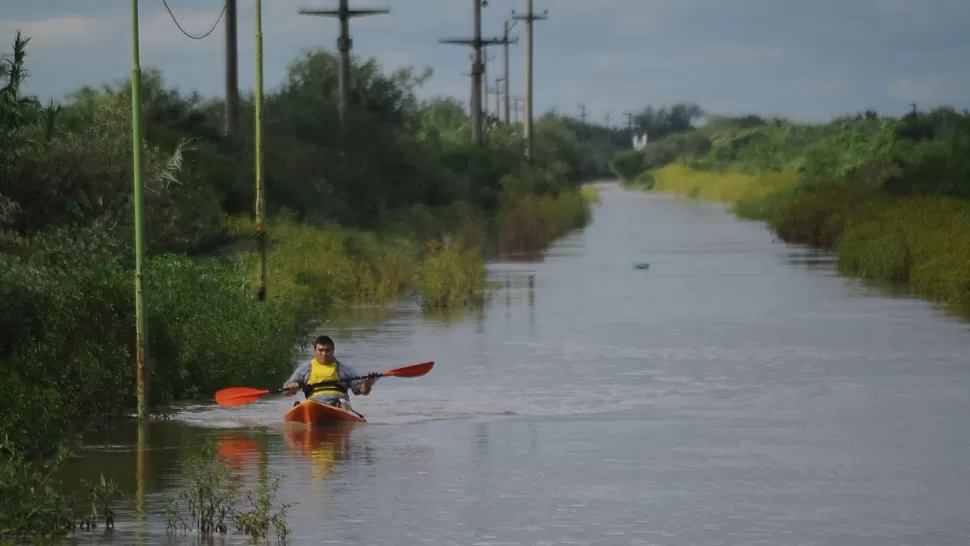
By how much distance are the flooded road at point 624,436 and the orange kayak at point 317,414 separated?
334 millimetres

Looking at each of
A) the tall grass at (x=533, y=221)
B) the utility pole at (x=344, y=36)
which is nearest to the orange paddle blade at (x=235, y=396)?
the utility pole at (x=344, y=36)

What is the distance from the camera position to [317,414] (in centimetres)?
2184

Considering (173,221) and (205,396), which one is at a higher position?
(173,221)

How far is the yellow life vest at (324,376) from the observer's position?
72.9ft

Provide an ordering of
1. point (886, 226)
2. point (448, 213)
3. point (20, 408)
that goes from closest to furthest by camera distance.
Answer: point (20, 408)
point (886, 226)
point (448, 213)

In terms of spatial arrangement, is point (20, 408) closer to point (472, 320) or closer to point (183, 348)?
point (183, 348)

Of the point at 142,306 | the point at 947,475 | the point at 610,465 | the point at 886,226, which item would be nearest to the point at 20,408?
the point at 142,306

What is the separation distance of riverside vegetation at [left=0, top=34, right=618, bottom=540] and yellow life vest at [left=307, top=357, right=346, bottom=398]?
1.90 metres

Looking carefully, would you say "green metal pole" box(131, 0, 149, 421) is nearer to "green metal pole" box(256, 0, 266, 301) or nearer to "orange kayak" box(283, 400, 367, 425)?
"orange kayak" box(283, 400, 367, 425)

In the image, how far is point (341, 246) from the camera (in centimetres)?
4278

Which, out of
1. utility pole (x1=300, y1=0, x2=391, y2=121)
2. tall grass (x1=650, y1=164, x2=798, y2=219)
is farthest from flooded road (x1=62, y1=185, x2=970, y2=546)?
tall grass (x1=650, y1=164, x2=798, y2=219)

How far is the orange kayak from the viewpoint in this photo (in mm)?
21719

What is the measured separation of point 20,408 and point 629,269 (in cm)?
3674

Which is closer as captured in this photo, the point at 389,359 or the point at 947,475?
the point at 947,475
